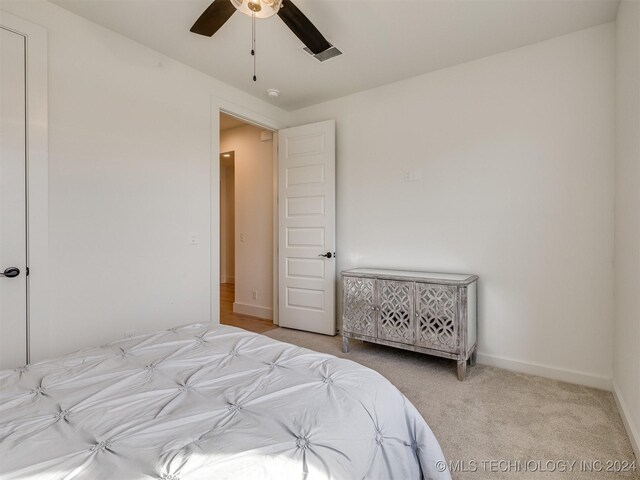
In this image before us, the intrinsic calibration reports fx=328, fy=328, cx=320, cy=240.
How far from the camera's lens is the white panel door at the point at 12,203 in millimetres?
1960

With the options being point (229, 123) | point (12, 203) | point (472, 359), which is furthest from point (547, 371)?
point (229, 123)

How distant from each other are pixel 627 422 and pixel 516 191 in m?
1.66

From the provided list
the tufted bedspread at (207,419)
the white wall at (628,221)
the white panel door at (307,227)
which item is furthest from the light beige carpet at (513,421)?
the white panel door at (307,227)

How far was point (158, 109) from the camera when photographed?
9.02 ft

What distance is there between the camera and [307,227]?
3.75 meters

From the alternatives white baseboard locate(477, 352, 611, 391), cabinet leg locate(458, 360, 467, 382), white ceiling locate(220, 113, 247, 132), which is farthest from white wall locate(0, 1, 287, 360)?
white baseboard locate(477, 352, 611, 391)

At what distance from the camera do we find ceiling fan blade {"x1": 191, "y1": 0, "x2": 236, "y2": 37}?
172cm

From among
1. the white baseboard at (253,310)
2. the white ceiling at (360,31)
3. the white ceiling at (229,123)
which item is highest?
the white ceiling at (229,123)

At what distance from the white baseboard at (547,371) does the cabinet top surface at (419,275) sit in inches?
28.4

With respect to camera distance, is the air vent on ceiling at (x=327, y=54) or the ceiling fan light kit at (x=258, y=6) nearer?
the ceiling fan light kit at (x=258, y=6)

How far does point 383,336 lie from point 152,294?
1998mm

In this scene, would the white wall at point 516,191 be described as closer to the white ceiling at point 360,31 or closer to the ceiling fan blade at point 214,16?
the white ceiling at point 360,31

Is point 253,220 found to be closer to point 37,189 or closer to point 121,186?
point 121,186

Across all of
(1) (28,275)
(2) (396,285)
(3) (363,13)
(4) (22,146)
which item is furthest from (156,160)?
(2) (396,285)
